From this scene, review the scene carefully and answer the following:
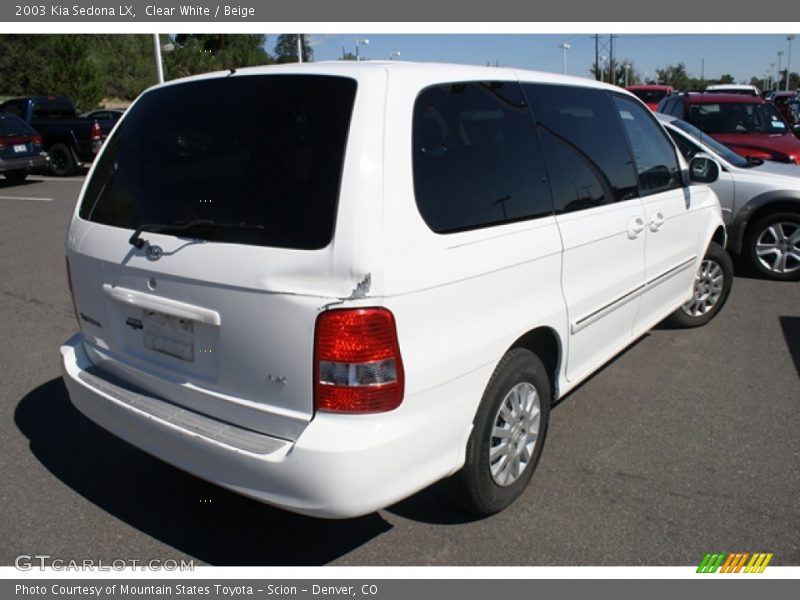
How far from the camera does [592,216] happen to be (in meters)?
3.70

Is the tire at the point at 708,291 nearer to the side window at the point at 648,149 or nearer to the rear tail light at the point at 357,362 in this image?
the side window at the point at 648,149

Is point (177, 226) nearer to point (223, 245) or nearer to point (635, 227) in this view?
point (223, 245)

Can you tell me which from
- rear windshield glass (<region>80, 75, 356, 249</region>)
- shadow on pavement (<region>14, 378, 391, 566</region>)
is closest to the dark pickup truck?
shadow on pavement (<region>14, 378, 391, 566</region>)

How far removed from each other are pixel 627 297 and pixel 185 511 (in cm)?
267

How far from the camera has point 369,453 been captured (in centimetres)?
248

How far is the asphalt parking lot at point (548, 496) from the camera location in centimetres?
307

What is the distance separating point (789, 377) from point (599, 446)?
1.83 metres

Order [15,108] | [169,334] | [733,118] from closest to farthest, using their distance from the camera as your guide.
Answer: [169,334] → [733,118] → [15,108]

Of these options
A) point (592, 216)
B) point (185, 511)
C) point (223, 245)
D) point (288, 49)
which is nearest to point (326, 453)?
point (223, 245)

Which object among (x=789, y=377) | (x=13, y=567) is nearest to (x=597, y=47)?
(x=789, y=377)

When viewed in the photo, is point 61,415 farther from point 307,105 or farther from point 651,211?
point 651,211

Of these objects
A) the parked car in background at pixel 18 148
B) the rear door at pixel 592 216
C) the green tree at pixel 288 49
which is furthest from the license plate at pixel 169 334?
the green tree at pixel 288 49

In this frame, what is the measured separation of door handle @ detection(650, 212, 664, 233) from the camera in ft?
14.4

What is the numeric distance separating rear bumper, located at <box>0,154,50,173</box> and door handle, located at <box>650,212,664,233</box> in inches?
589
